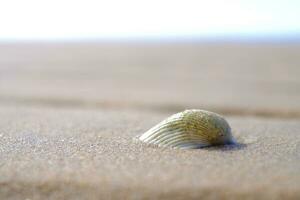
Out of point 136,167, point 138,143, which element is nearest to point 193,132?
point 138,143

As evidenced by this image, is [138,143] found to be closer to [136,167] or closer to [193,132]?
[193,132]

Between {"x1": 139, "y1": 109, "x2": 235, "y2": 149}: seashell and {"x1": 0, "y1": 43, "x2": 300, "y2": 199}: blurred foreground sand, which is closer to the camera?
{"x1": 0, "y1": 43, "x2": 300, "y2": 199}: blurred foreground sand

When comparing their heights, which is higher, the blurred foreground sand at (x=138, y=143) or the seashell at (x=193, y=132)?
the seashell at (x=193, y=132)

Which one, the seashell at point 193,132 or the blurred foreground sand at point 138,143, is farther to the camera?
the seashell at point 193,132

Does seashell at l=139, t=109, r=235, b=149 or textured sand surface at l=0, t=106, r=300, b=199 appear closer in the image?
textured sand surface at l=0, t=106, r=300, b=199

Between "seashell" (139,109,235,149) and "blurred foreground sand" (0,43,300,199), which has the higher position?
"seashell" (139,109,235,149)
